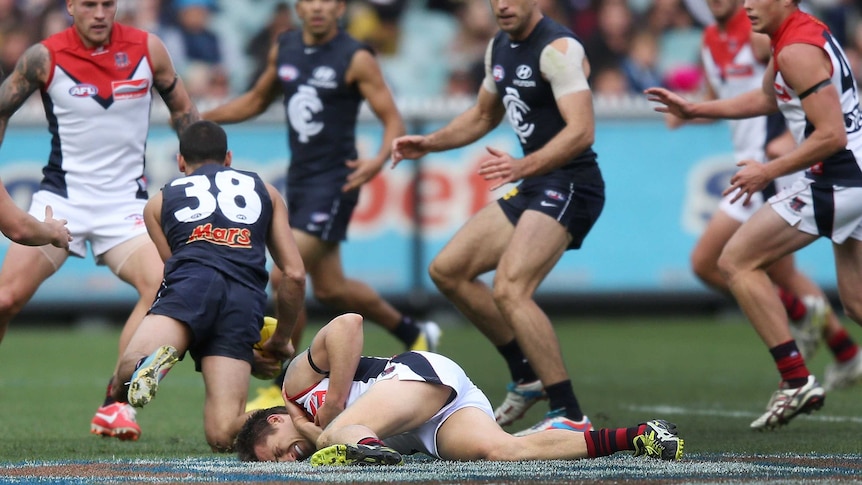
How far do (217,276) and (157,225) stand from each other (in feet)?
1.61

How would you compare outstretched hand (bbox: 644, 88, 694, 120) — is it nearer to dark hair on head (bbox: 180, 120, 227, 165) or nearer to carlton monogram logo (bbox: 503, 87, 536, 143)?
carlton monogram logo (bbox: 503, 87, 536, 143)

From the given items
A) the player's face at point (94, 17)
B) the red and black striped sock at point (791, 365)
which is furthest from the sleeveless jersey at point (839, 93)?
the player's face at point (94, 17)

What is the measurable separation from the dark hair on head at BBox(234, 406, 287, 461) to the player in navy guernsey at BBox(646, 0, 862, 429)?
2680 millimetres

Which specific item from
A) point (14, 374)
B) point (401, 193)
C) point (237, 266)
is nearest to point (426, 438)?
point (237, 266)

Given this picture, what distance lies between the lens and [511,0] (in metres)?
7.42

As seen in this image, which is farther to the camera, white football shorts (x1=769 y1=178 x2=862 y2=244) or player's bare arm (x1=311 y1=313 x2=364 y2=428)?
white football shorts (x1=769 y1=178 x2=862 y2=244)

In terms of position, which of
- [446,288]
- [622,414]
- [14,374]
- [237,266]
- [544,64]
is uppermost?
[544,64]

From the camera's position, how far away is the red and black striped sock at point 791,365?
7.60 metres

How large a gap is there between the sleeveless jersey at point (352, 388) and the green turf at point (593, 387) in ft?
2.37

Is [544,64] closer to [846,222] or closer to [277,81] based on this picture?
[846,222]

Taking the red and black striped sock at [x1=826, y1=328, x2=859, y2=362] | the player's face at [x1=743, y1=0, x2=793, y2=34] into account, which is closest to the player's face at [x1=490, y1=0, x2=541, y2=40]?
the player's face at [x1=743, y1=0, x2=793, y2=34]

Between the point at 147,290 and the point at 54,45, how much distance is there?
1.47 meters

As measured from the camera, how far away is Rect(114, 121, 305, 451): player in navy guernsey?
6566 millimetres

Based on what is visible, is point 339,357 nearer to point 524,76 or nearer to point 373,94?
point 524,76
